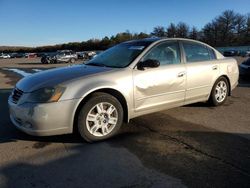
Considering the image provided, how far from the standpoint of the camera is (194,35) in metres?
98.6

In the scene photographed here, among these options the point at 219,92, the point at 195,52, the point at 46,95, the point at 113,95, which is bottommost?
the point at 219,92

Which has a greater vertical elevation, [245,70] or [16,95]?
[16,95]

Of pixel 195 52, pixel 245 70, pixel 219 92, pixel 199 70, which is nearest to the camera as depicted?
pixel 199 70

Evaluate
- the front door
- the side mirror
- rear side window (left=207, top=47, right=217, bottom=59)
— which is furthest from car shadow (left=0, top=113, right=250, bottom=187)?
rear side window (left=207, top=47, right=217, bottom=59)

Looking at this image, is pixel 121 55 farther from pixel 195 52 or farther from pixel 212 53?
pixel 212 53

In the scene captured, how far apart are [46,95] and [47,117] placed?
0.31m

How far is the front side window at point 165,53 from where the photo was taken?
213 inches

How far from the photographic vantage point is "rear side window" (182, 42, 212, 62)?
5.98m

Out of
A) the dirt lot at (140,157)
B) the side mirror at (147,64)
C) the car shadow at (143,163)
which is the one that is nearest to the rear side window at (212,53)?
the dirt lot at (140,157)

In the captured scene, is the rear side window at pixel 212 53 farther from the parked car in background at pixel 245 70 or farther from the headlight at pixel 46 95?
the parked car in background at pixel 245 70

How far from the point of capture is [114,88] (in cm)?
471

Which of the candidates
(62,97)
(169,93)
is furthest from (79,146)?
(169,93)

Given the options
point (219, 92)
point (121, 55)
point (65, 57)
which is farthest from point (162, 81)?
point (65, 57)

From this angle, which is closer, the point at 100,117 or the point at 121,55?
the point at 100,117
